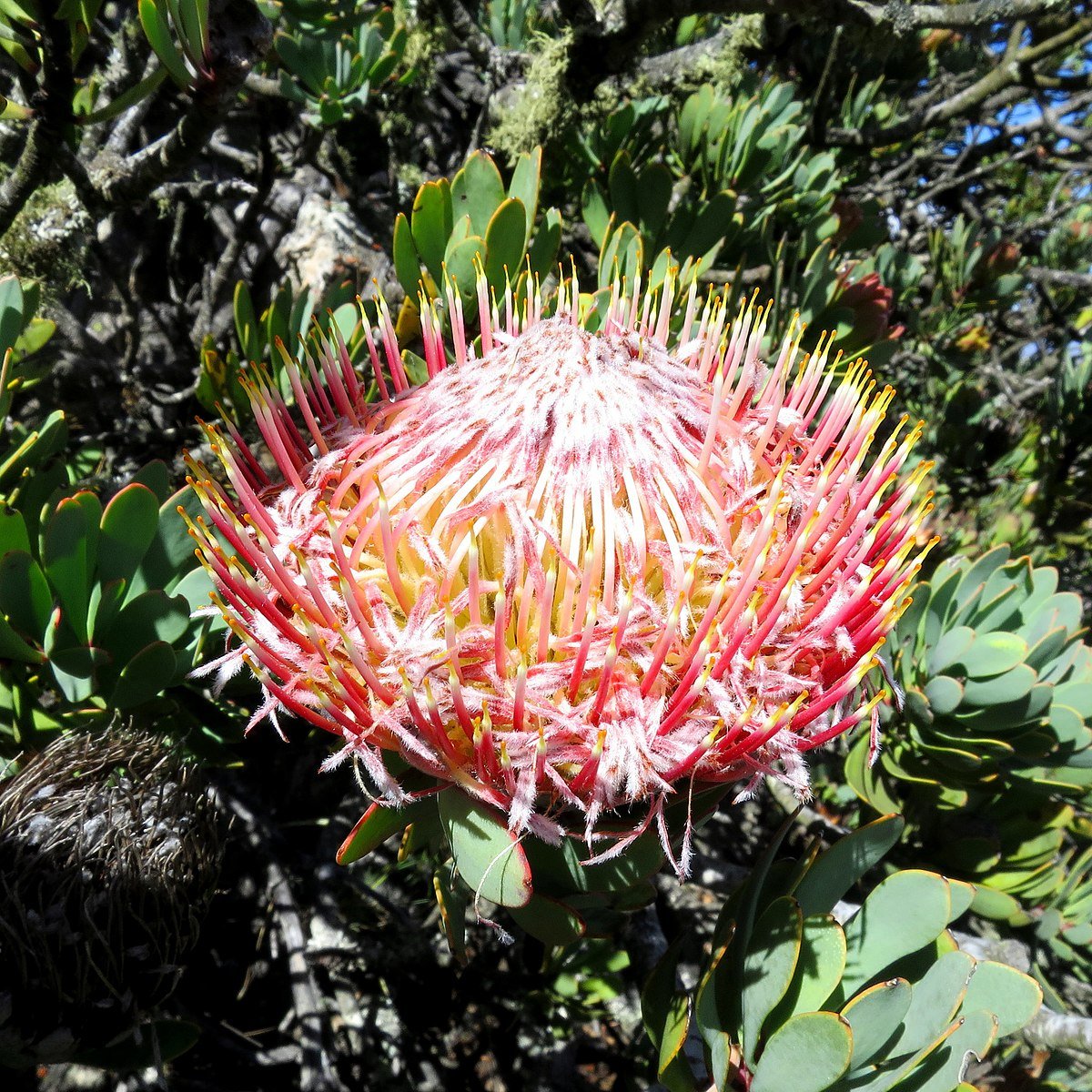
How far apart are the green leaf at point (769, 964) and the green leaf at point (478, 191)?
2.81 ft

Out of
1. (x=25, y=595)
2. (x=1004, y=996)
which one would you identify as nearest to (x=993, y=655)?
(x=1004, y=996)

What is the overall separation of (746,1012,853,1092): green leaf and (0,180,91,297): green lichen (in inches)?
49.4

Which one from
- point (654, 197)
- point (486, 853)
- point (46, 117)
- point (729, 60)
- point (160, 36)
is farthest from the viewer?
point (729, 60)

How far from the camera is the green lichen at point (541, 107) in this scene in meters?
1.37

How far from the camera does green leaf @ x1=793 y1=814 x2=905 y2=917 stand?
2.28ft

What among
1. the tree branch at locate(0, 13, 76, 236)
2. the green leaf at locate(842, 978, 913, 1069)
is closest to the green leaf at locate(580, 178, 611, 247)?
the tree branch at locate(0, 13, 76, 236)

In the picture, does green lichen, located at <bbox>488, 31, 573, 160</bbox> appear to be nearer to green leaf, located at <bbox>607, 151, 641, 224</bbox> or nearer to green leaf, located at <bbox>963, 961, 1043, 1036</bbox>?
green leaf, located at <bbox>607, 151, 641, 224</bbox>

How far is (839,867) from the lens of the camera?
70 cm

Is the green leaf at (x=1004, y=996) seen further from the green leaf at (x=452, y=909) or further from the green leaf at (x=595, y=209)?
the green leaf at (x=595, y=209)

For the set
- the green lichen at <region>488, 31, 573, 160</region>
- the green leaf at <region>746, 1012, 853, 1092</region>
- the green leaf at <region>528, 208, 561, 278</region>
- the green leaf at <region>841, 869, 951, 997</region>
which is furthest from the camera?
the green lichen at <region>488, 31, 573, 160</region>

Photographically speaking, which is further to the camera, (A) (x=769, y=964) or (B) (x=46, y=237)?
(B) (x=46, y=237)

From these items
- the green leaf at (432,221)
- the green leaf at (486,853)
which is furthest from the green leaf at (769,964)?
the green leaf at (432,221)

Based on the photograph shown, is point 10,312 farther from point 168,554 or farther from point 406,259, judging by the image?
point 406,259

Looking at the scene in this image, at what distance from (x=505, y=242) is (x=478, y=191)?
0.34 ft
